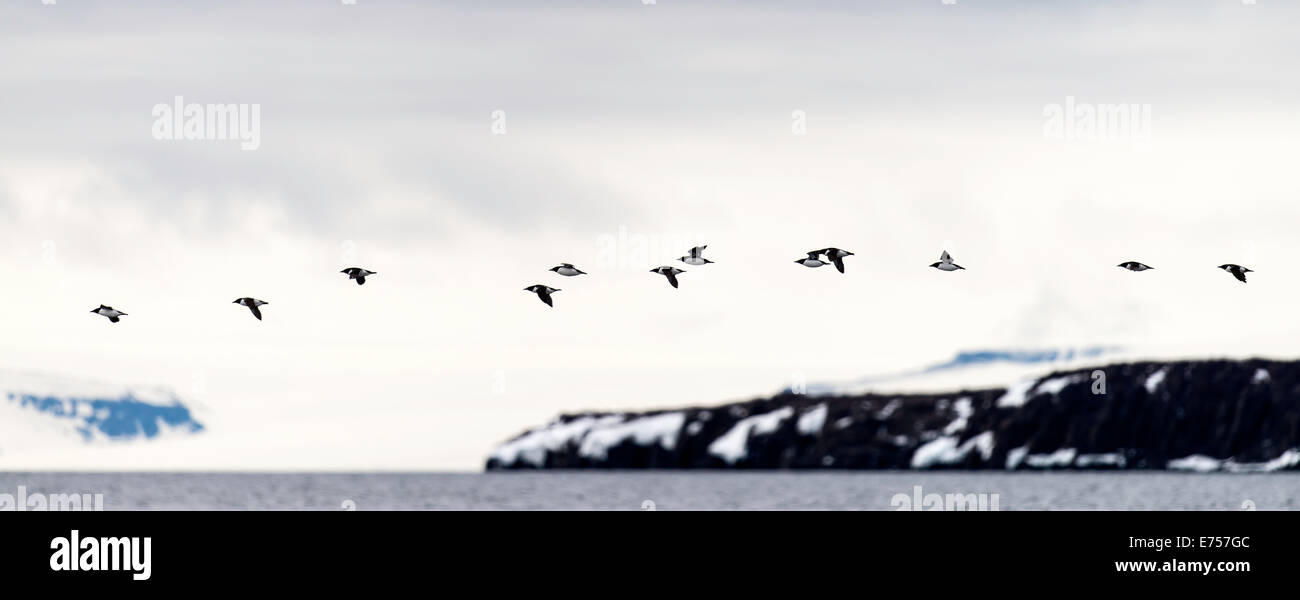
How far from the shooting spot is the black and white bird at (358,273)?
167 feet

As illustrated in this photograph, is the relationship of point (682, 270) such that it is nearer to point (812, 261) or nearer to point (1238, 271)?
point (812, 261)

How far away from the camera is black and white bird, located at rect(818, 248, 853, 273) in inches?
2096

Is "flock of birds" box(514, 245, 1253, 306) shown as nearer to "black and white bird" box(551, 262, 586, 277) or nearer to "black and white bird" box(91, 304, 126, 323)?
"black and white bird" box(551, 262, 586, 277)

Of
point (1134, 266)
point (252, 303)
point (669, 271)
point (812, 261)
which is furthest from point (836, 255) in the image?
point (252, 303)

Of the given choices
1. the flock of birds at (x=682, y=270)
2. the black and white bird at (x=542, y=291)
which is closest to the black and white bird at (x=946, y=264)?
the flock of birds at (x=682, y=270)

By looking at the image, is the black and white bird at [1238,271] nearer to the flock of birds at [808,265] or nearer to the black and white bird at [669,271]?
the flock of birds at [808,265]

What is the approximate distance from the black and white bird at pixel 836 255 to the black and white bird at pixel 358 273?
42.5 feet

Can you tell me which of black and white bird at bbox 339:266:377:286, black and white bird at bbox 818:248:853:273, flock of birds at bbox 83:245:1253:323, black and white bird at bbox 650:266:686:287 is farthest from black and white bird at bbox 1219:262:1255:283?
black and white bird at bbox 339:266:377:286
